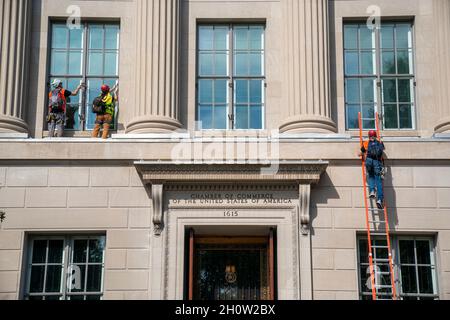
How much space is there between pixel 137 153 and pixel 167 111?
1547 mm

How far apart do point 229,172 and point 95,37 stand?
600 centimetres

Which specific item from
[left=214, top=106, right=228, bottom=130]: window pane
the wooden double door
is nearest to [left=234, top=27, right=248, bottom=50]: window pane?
[left=214, top=106, right=228, bottom=130]: window pane

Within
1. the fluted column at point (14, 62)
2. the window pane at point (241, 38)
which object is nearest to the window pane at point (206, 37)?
the window pane at point (241, 38)

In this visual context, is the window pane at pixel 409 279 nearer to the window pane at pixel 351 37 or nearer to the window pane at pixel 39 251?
the window pane at pixel 351 37

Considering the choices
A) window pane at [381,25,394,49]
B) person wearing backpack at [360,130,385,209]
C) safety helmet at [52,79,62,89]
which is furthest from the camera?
window pane at [381,25,394,49]

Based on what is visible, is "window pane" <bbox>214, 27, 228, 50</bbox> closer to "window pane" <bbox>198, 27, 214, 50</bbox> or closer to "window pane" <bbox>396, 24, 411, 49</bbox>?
"window pane" <bbox>198, 27, 214, 50</bbox>

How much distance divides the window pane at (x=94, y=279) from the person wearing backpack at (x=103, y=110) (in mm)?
3595

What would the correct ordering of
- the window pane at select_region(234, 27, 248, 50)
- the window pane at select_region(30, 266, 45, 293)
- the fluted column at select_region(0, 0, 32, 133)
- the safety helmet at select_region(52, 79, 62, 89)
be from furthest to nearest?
the window pane at select_region(234, 27, 248, 50), the safety helmet at select_region(52, 79, 62, 89), the fluted column at select_region(0, 0, 32, 133), the window pane at select_region(30, 266, 45, 293)

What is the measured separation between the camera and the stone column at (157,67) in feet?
71.6

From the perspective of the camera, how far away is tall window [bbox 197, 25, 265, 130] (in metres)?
22.7

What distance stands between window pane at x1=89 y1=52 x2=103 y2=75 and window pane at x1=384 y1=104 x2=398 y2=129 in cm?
817

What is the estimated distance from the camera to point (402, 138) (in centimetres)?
2147
